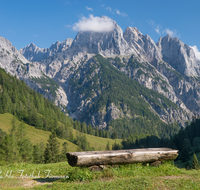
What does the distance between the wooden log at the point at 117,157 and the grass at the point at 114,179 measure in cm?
64

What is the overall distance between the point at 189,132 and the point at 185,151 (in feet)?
216

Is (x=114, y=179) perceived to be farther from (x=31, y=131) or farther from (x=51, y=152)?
(x=31, y=131)

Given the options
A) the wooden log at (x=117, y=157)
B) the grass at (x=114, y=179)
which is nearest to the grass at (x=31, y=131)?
the grass at (x=114, y=179)

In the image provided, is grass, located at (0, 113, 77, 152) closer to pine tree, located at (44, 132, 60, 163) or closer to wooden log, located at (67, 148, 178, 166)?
pine tree, located at (44, 132, 60, 163)

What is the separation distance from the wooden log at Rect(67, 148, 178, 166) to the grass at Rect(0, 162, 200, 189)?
636 millimetres

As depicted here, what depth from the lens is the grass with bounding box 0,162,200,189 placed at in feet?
39.2

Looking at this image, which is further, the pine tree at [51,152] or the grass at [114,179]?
the pine tree at [51,152]

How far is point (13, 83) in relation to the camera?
176m

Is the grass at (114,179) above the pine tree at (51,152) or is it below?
above

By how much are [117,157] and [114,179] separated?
6.16 feet

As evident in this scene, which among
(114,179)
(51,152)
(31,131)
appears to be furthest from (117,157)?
(31,131)

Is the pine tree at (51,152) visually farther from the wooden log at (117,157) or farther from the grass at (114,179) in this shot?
the wooden log at (117,157)

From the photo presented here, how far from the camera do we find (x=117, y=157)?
14.9 m

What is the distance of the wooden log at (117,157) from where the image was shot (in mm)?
14062
